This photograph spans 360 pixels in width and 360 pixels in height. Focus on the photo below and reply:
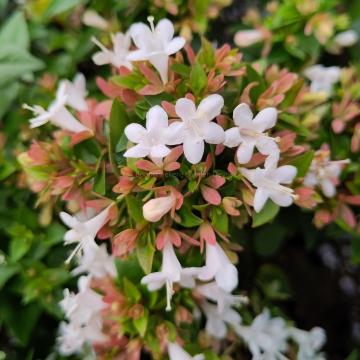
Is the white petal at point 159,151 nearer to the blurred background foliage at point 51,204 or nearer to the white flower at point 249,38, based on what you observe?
the blurred background foliage at point 51,204

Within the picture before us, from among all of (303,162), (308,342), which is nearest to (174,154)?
(303,162)

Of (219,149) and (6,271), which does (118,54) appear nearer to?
(219,149)

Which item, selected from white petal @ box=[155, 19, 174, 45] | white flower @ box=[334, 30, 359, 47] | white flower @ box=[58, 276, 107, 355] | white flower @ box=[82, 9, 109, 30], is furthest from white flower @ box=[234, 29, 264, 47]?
white flower @ box=[58, 276, 107, 355]

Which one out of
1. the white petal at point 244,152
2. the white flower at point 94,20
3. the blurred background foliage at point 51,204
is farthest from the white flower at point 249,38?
the white petal at point 244,152

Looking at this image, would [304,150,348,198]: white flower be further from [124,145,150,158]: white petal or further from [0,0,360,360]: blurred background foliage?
[124,145,150,158]: white petal

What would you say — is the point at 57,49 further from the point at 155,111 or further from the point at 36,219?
the point at 155,111

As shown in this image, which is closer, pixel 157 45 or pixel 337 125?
pixel 157 45

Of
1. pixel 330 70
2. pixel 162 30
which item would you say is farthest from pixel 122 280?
pixel 330 70
